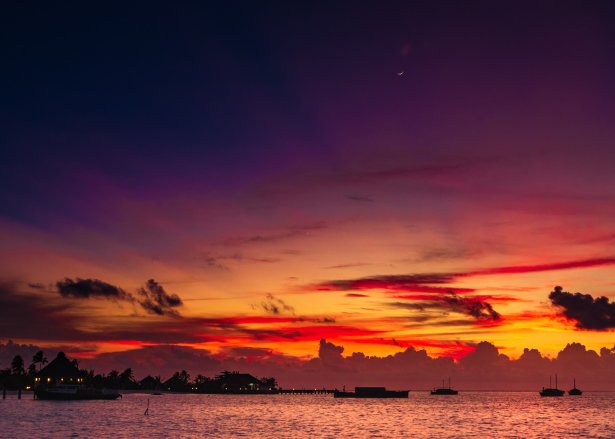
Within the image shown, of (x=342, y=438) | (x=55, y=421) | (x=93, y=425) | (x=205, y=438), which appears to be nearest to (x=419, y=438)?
(x=342, y=438)

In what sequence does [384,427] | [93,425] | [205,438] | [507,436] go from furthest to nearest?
[384,427]
[93,425]
[507,436]
[205,438]

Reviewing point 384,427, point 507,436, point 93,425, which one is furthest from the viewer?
point 384,427

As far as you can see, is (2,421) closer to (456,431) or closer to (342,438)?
(342,438)

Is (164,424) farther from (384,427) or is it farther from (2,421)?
(384,427)

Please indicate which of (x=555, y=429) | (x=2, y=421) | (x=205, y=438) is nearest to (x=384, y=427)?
(x=555, y=429)

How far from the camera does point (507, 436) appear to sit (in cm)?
12069

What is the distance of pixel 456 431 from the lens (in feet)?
431

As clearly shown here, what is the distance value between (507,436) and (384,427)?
26.9 m

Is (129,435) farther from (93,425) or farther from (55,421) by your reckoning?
(55,421)

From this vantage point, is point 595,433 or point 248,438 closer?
point 248,438

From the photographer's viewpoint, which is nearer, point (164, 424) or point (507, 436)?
point (507, 436)

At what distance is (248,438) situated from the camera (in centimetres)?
11119

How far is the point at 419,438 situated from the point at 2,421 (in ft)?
260

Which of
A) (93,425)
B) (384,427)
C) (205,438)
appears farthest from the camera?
(384,427)
